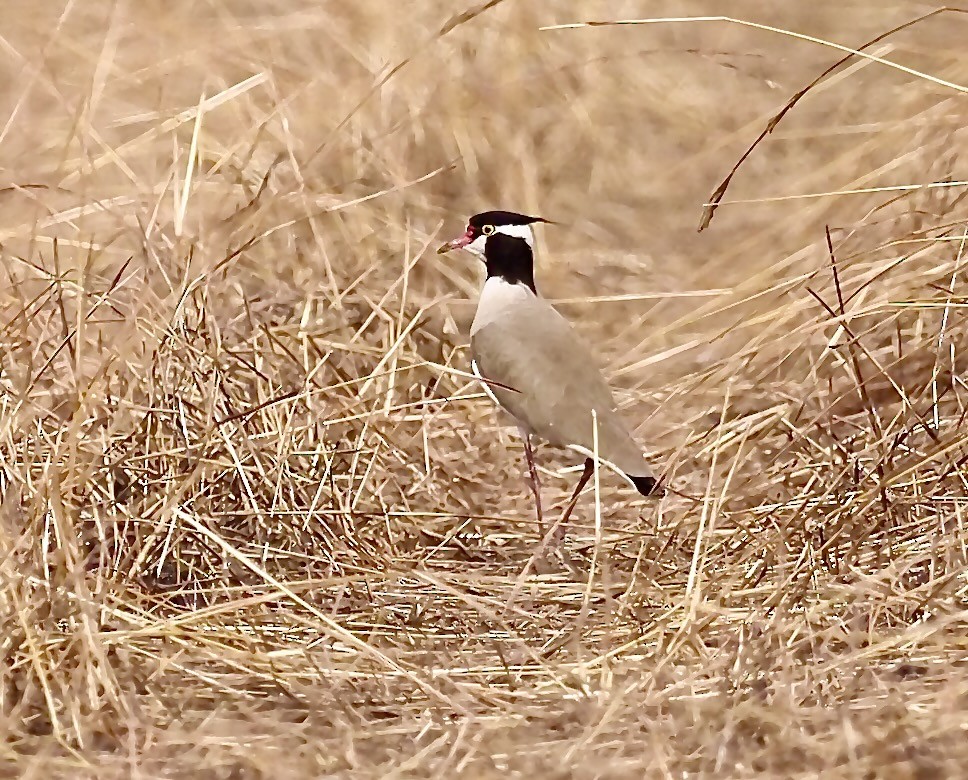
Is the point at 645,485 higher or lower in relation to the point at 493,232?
lower

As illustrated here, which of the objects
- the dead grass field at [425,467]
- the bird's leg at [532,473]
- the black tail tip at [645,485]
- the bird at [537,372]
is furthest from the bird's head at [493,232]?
the black tail tip at [645,485]

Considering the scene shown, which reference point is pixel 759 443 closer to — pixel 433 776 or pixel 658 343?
pixel 658 343

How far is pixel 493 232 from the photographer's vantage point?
230cm

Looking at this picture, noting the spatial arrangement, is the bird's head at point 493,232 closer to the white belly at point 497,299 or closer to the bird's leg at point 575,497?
the white belly at point 497,299

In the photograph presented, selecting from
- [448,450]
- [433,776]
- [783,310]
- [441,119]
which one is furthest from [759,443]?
[441,119]

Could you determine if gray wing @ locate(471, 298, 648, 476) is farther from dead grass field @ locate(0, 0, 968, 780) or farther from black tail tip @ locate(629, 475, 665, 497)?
dead grass field @ locate(0, 0, 968, 780)

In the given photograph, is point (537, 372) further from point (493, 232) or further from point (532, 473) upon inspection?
point (493, 232)

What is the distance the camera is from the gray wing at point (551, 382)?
194cm

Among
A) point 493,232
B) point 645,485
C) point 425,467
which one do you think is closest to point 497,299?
point 493,232

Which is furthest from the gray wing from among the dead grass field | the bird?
the dead grass field

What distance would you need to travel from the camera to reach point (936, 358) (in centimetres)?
182

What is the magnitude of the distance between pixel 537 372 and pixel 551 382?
0.11ft

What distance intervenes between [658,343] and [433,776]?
142 centimetres

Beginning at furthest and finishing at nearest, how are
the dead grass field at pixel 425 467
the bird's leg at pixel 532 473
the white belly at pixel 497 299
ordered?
the white belly at pixel 497 299
the bird's leg at pixel 532 473
the dead grass field at pixel 425 467
